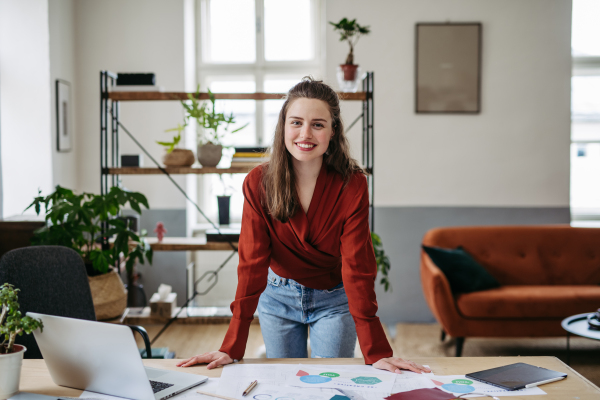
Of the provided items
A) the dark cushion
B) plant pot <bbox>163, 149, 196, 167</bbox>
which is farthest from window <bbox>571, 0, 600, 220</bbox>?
plant pot <bbox>163, 149, 196, 167</bbox>

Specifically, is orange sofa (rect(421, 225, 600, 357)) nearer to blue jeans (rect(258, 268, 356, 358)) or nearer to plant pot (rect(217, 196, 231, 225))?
plant pot (rect(217, 196, 231, 225))

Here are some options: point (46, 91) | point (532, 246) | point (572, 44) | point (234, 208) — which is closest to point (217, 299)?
point (234, 208)

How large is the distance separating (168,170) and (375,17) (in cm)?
214

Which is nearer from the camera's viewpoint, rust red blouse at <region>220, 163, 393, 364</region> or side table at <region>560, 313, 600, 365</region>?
rust red blouse at <region>220, 163, 393, 364</region>

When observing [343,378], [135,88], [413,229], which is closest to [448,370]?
[343,378]

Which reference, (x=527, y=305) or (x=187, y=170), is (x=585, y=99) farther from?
(x=187, y=170)

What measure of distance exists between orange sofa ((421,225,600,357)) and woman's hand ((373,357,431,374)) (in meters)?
1.93

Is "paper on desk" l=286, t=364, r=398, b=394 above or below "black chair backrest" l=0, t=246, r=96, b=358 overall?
below

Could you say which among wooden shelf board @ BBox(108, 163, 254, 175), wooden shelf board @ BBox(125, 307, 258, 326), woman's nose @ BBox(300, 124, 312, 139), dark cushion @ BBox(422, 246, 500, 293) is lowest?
wooden shelf board @ BBox(125, 307, 258, 326)

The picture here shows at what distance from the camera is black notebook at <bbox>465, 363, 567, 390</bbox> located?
1080 mm

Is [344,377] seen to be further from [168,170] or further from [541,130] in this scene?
[541,130]

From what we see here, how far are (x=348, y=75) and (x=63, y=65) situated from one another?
7.11 feet

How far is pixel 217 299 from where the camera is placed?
12.7ft

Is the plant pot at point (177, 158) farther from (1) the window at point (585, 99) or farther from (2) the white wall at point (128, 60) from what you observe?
(1) the window at point (585, 99)
